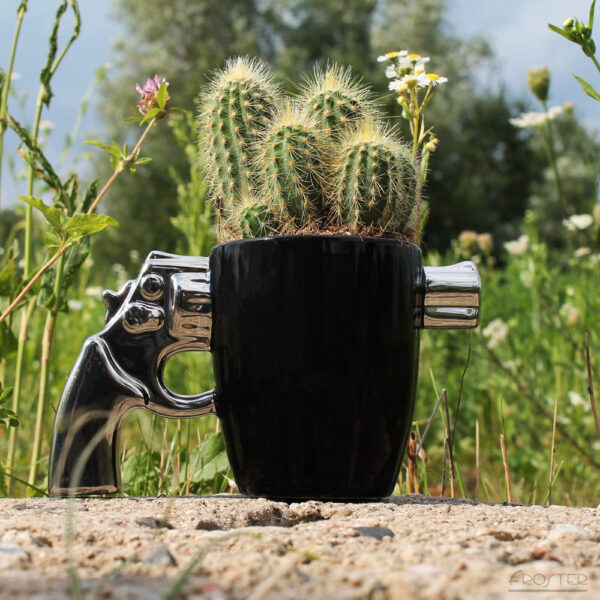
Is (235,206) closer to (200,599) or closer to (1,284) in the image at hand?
(1,284)

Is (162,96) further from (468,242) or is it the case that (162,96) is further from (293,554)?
(468,242)

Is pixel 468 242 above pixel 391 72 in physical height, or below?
below

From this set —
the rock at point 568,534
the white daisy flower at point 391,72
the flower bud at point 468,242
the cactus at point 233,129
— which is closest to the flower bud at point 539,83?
the flower bud at point 468,242

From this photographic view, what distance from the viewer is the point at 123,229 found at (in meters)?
16.8

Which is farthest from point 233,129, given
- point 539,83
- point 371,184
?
point 539,83

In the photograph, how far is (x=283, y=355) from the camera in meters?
1.08

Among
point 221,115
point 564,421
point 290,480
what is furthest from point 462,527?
point 564,421

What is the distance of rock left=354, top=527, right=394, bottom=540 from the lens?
0.80 metres

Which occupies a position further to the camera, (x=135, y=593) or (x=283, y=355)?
(x=283, y=355)

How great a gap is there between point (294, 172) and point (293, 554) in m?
0.66

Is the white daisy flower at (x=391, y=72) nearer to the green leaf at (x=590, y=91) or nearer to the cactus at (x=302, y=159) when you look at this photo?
the cactus at (x=302, y=159)

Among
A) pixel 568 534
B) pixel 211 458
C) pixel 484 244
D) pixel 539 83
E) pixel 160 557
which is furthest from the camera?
pixel 484 244

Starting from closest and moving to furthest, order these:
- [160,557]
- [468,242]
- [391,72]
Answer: [160,557], [391,72], [468,242]

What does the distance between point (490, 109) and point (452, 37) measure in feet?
7.03
